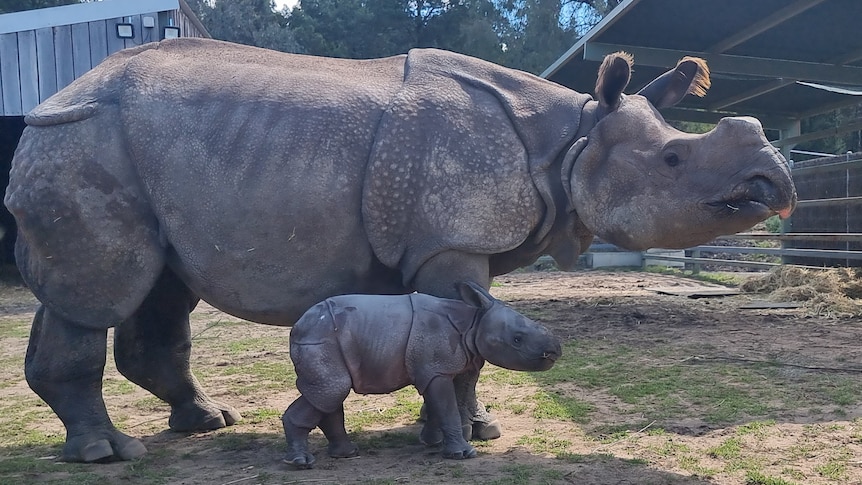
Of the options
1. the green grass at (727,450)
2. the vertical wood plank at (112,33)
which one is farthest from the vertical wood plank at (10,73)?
the green grass at (727,450)

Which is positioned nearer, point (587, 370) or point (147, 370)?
point (147, 370)

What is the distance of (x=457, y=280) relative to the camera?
4.22 m

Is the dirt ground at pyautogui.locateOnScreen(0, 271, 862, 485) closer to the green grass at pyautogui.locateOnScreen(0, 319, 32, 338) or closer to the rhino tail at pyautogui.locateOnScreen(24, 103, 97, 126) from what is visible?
the rhino tail at pyautogui.locateOnScreen(24, 103, 97, 126)

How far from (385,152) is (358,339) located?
96cm

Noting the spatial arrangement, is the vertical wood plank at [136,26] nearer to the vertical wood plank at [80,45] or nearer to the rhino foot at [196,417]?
the vertical wood plank at [80,45]

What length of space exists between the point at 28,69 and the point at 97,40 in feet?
3.60

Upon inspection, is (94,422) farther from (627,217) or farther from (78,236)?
(627,217)

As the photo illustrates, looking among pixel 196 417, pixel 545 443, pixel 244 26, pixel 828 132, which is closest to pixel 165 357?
pixel 196 417

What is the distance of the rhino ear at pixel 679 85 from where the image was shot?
187 inches

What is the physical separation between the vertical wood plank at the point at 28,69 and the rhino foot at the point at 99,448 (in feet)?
32.2

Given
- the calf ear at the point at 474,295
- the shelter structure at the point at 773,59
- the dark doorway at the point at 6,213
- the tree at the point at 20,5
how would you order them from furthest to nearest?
1. the tree at the point at 20,5
2. the dark doorway at the point at 6,213
3. the shelter structure at the point at 773,59
4. the calf ear at the point at 474,295

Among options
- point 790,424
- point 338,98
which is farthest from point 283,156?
point 790,424

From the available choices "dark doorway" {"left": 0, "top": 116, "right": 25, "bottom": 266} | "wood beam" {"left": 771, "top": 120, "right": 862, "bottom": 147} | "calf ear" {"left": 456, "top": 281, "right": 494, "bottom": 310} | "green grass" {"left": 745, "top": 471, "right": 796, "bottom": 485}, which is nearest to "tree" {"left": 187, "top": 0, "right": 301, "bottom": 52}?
"dark doorway" {"left": 0, "top": 116, "right": 25, "bottom": 266}

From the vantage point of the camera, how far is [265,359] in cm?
742
